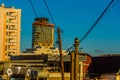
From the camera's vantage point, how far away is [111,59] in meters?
79.1

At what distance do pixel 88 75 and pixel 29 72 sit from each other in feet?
78.9

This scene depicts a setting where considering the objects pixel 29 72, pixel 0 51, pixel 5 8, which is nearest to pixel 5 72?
pixel 29 72

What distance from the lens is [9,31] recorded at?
125 meters

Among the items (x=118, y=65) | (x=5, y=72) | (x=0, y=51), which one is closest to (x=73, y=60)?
(x=5, y=72)

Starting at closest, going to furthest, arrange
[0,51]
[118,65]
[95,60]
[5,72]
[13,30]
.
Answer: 1. [5,72]
2. [118,65]
3. [95,60]
4. [0,51]
5. [13,30]

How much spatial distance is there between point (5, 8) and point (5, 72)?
69880 millimetres

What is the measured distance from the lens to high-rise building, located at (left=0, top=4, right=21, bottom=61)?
393 feet

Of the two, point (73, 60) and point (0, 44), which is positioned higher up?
point (0, 44)

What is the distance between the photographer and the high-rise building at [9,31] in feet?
393

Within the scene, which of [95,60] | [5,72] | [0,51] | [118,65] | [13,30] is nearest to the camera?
[5,72]

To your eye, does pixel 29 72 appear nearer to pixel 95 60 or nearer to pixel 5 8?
pixel 95 60

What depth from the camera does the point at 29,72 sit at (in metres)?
56.7

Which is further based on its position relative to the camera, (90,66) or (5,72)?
(90,66)

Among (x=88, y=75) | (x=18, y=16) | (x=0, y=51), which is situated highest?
(x=18, y=16)
